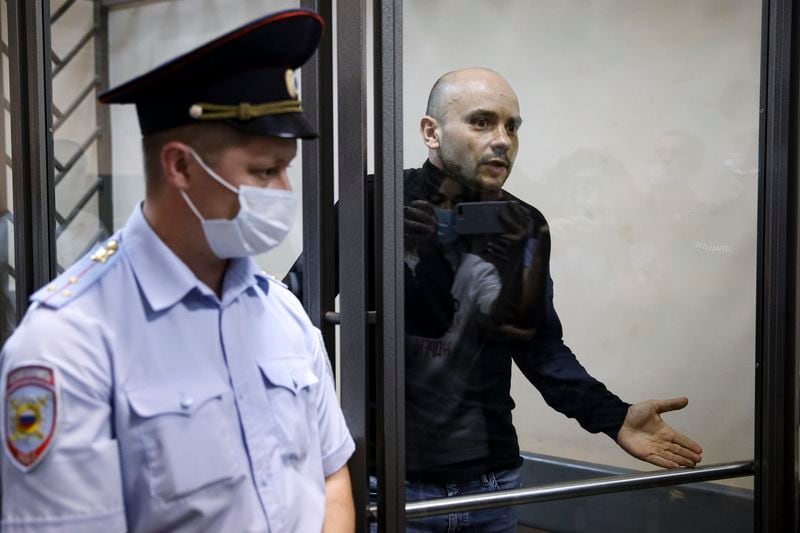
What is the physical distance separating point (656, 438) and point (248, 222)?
4.47 feet

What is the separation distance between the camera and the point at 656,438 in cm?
219

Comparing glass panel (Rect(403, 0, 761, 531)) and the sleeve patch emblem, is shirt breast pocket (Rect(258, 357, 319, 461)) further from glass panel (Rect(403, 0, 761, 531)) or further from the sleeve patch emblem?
glass panel (Rect(403, 0, 761, 531))

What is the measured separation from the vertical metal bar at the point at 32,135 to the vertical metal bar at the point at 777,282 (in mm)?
1804

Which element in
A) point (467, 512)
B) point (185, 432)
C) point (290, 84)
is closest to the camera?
point (185, 432)

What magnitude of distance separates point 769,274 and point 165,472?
1651mm

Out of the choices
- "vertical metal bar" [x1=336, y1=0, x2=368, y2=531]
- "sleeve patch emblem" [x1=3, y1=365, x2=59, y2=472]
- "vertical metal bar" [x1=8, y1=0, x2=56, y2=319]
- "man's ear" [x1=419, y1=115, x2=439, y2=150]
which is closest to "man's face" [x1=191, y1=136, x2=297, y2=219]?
"sleeve patch emblem" [x1=3, y1=365, x2=59, y2=472]

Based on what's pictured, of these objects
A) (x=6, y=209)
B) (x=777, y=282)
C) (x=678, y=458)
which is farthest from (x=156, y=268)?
(x=777, y=282)

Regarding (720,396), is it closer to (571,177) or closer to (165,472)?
(571,177)

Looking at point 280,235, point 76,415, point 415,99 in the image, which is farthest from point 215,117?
point 415,99

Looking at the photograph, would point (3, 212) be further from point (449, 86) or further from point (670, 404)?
point (670, 404)

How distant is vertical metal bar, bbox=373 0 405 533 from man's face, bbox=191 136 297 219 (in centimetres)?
60

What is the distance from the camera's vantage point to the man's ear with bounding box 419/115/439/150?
191cm

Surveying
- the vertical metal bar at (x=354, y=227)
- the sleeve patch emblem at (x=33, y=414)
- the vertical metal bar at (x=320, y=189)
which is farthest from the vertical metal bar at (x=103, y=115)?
the sleeve patch emblem at (x=33, y=414)

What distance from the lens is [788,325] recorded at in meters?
2.24
